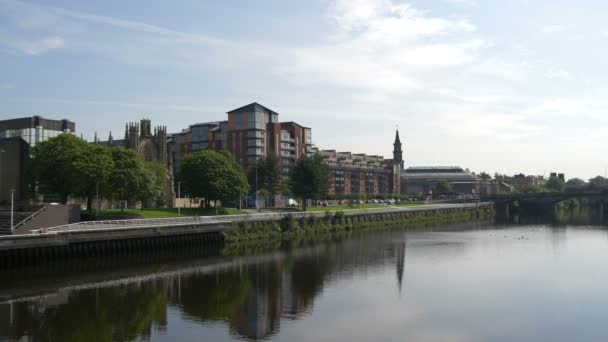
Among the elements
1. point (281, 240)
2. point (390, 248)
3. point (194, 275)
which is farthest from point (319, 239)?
point (194, 275)

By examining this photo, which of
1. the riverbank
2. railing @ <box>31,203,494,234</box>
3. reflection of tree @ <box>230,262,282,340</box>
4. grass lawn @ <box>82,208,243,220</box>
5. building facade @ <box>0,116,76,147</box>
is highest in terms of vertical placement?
building facade @ <box>0,116,76,147</box>

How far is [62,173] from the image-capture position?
78812 mm

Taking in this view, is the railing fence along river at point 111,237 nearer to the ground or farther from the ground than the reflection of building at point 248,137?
nearer to the ground

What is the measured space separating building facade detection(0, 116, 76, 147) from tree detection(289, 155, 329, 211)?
54.4 m

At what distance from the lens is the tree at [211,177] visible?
98062 millimetres

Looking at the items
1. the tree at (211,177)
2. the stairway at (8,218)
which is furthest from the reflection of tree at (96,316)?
the tree at (211,177)

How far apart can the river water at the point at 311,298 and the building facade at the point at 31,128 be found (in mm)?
76759

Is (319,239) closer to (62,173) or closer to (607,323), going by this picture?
(62,173)

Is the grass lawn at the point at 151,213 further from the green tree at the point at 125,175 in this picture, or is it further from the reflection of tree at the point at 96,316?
the reflection of tree at the point at 96,316

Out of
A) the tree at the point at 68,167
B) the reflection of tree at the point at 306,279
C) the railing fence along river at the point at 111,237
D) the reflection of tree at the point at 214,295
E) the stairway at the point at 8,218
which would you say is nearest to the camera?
the reflection of tree at the point at 214,295

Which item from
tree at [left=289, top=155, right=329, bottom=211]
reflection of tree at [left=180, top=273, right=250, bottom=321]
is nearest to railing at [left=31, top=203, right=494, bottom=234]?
reflection of tree at [left=180, top=273, right=250, bottom=321]

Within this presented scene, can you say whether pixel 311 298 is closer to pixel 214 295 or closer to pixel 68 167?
pixel 214 295

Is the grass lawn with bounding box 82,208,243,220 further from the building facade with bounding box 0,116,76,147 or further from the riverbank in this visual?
the building facade with bounding box 0,116,76,147

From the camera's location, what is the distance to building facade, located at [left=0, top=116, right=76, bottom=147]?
132250mm
